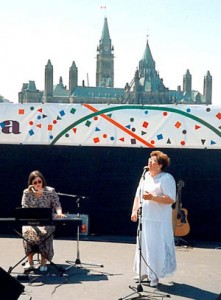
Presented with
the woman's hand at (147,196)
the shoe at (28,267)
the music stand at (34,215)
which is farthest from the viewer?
the shoe at (28,267)

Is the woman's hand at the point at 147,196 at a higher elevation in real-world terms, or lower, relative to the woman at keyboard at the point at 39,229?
higher

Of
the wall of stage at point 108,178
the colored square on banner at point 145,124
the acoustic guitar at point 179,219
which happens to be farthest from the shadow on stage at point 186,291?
the colored square on banner at point 145,124

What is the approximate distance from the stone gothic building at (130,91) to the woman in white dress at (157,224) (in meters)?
116

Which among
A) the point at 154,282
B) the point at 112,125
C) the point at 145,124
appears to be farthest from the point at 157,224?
the point at 112,125

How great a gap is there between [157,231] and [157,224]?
84 millimetres

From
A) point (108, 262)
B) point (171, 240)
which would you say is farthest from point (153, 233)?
point (108, 262)

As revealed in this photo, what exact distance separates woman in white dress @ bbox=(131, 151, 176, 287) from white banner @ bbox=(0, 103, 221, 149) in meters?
3.30

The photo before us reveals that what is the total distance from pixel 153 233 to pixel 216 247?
337 cm

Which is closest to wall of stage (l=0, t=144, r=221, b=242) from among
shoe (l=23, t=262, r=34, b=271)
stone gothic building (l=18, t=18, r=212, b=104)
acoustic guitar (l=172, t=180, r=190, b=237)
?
acoustic guitar (l=172, t=180, r=190, b=237)

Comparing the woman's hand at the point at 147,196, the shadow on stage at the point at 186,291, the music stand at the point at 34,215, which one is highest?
the woman's hand at the point at 147,196

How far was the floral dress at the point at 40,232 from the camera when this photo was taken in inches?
274

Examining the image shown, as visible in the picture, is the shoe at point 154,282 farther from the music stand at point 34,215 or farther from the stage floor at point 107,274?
the music stand at point 34,215

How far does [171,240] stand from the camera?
20.7 ft

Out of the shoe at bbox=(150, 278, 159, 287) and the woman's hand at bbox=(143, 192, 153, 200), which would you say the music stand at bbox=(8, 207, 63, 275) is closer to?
the woman's hand at bbox=(143, 192, 153, 200)
